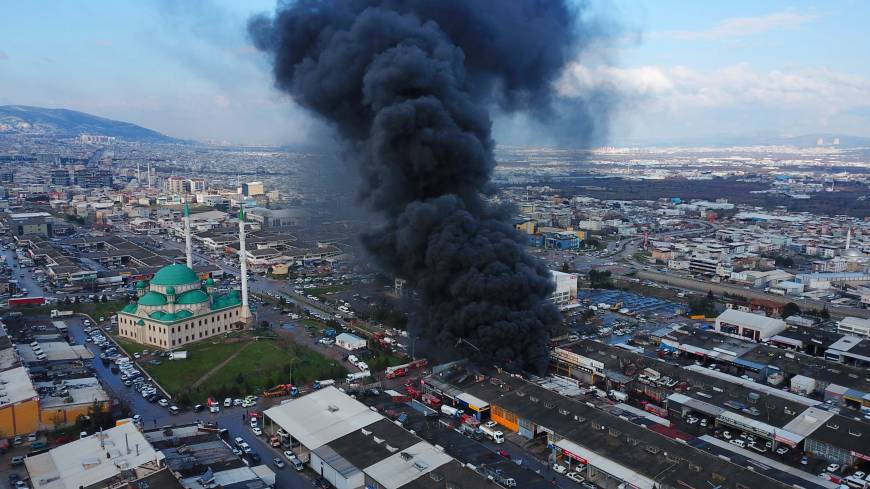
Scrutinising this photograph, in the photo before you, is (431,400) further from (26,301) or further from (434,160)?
(26,301)

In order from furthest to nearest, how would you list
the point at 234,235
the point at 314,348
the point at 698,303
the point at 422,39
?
the point at 234,235 → the point at 698,303 → the point at 314,348 → the point at 422,39

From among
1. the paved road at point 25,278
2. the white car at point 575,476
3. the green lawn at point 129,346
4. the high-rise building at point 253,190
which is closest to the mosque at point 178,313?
the green lawn at point 129,346

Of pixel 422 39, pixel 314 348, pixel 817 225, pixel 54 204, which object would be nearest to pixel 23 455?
pixel 314 348

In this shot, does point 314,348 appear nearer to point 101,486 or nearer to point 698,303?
point 101,486

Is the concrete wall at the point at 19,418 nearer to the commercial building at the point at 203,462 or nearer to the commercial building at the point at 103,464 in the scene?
the commercial building at the point at 103,464

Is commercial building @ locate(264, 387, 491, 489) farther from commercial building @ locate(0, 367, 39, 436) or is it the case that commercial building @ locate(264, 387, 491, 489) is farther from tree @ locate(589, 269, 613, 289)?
tree @ locate(589, 269, 613, 289)

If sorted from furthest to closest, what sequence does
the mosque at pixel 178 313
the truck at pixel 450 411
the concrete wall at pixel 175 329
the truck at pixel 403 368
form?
the mosque at pixel 178 313
the concrete wall at pixel 175 329
the truck at pixel 403 368
the truck at pixel 450 411
